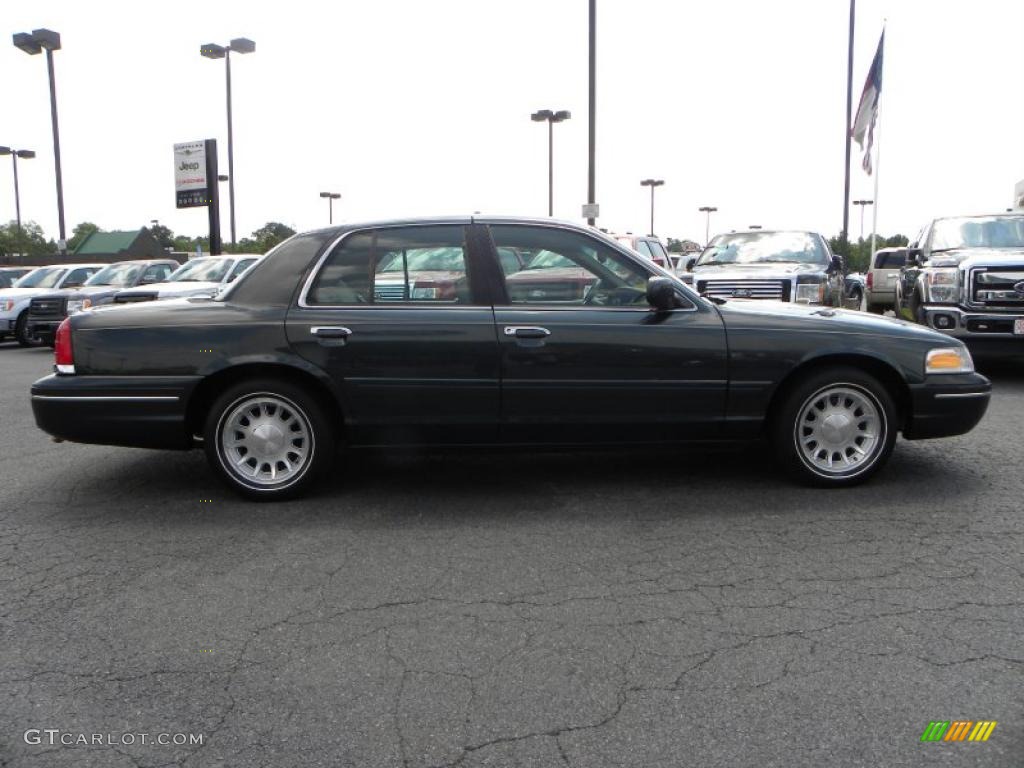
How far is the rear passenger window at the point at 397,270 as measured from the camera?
5098mm

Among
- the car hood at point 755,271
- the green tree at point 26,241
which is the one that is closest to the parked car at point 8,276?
the car hood at point 755,271

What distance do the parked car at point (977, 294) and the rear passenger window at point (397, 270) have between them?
6511 mm

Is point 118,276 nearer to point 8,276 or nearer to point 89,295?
point 89,295

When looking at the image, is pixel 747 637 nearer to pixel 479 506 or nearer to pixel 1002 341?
pixel 479 506

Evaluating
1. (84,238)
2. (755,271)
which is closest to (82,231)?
(84,238)

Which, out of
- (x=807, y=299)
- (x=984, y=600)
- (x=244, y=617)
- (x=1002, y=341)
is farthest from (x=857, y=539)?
(x=807, y=299)

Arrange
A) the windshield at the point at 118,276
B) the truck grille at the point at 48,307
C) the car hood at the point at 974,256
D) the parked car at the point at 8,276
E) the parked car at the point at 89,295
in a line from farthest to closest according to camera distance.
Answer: the parked car at the point at 8,276
the windshield at the point at 118,276
the truck grille at the point at 48,307
the parked car at the point at 89,295
the car hood at the point at 974,256

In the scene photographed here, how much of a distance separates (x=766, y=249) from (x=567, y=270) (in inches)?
322

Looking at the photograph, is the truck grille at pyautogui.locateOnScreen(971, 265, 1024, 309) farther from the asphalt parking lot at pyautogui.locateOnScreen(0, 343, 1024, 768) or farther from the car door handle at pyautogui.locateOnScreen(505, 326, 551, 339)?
the car door handle at pyautogui.locateOnScreen(505, 326, 551, 339)

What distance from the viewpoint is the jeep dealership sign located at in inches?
1210

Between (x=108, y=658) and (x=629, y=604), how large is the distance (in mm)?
1960

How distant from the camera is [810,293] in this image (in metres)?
11.2

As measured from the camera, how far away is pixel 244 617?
3.51m

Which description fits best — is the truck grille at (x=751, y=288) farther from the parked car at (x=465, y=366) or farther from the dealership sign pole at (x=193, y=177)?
the dealership sign pole at (x=193, y=177)
